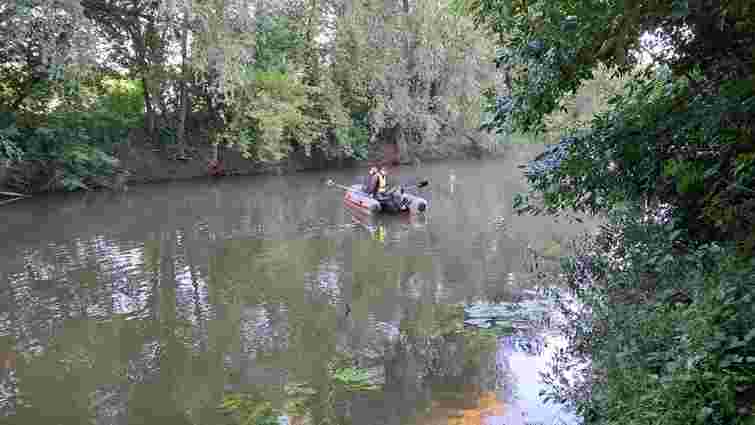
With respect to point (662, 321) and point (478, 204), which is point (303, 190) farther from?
point (662, 321)

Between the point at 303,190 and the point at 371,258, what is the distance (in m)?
10.1

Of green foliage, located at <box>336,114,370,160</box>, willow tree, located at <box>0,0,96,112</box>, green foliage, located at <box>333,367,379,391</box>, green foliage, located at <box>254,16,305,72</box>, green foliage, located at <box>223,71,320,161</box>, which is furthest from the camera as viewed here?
green foliage, located at <box>336,114,370,160</box>

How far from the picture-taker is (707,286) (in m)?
3.63

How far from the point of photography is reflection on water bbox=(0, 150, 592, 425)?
5715 millimetres

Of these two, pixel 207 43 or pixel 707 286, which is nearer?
pixel 707 286

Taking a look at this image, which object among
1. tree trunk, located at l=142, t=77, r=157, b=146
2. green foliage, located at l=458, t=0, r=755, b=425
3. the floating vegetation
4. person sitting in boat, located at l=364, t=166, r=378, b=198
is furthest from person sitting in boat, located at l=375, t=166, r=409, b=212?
tree trunk, located at l=142, t=77, r=157, b=146

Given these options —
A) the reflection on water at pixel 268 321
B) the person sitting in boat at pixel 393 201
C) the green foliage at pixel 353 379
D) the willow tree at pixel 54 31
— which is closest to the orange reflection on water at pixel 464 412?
the reflection on water at pixel 268 321

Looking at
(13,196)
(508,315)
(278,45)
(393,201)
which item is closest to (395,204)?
(393,201)

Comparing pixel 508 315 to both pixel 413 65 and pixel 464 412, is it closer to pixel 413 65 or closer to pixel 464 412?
pixel 464 412

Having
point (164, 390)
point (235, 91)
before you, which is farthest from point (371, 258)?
point (235, 91)

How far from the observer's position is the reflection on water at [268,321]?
5.71 meters

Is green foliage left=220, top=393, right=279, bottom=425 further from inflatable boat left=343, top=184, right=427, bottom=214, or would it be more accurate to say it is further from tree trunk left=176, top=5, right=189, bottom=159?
tree trunk left=176, top=5, right=189, bottom=159

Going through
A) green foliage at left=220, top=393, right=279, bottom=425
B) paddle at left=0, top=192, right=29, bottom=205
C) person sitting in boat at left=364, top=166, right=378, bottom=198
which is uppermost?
person sitting in boat at left=364, top=166, right=378, bottom=198

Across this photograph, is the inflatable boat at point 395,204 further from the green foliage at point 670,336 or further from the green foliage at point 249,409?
the green foliage at point 670,336
